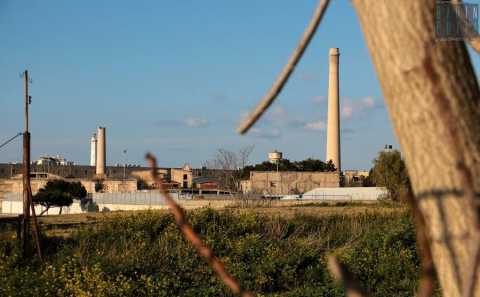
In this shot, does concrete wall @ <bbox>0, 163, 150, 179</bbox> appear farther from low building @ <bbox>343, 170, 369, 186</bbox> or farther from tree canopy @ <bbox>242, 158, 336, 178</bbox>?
low building @ <bbox>343, 170, 369, 186</bbox>

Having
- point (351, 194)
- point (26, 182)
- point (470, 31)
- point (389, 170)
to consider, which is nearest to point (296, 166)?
point (351, 194)

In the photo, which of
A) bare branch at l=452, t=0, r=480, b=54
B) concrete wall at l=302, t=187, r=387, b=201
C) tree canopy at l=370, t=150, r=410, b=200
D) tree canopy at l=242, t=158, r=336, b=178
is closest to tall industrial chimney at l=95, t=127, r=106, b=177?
tree canopy at l=242, t=158, r=336, b=178

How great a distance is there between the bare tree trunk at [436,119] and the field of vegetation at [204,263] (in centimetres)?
985

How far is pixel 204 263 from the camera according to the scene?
12.7m

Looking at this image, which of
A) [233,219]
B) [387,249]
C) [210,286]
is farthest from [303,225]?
[210,286]

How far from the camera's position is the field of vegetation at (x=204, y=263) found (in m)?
11.3

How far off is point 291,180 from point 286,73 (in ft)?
179

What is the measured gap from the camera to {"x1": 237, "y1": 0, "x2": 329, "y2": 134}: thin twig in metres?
1.14

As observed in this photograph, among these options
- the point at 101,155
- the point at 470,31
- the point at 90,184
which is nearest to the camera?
the point at 470,31

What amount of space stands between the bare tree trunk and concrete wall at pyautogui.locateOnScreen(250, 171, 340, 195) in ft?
167

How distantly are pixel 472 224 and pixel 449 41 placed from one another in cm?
27

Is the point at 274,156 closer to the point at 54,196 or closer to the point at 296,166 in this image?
the point at 296,166

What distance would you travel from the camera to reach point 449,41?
110 centimetres

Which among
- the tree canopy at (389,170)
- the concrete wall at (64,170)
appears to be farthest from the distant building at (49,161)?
the tree canopy at (389,170)
